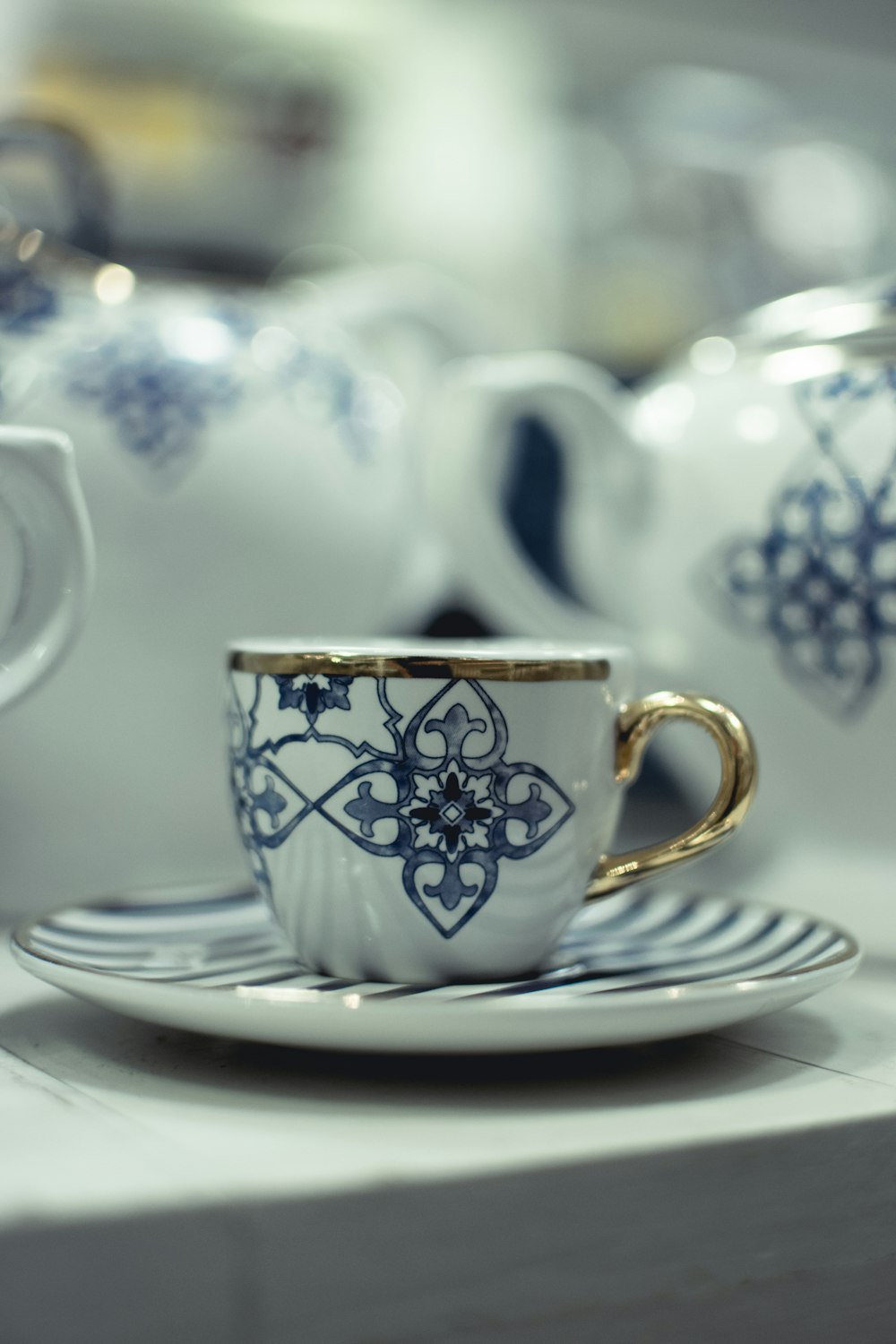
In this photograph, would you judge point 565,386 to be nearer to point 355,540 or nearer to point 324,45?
point 355,540

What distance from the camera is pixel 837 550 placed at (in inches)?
16.9

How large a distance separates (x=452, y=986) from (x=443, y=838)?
0.04 m

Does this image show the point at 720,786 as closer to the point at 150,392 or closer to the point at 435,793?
the point at 435,793

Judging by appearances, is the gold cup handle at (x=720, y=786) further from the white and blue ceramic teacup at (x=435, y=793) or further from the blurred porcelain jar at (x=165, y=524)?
the blurred porcelain jar at (x=165, y=524)

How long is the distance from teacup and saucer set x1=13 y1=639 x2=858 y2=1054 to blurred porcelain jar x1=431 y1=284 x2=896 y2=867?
93mm

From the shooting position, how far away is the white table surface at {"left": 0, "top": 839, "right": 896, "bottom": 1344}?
0.75 ft

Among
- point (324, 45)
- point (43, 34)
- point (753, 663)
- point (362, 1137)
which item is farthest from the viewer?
point (324, 45)

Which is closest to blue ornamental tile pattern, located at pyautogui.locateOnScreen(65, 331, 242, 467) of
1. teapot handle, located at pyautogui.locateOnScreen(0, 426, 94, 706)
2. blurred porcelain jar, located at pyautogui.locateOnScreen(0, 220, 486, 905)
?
blurred porcelain jar, located at pyautogui.locateOnScreen(0, 220, 486, 905)

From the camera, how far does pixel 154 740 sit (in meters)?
0.47

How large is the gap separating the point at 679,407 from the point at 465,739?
8.8 inches

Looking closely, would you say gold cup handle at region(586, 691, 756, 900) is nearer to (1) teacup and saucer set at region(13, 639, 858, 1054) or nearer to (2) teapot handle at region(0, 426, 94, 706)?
(1) teacup and saucer set at region(13, 639, 858, 1054)

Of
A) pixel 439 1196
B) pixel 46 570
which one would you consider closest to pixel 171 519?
pixel 46 570

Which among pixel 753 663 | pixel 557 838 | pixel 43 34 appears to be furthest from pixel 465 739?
pixel 43 34

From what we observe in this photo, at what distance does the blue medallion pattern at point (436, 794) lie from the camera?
0.32m
